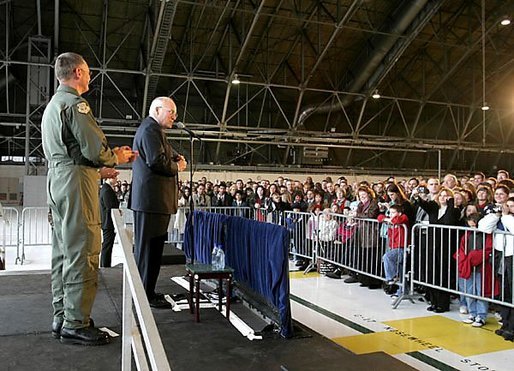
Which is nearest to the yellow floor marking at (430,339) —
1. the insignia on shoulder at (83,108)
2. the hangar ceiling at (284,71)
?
the insignia on shoulder at (83,108)

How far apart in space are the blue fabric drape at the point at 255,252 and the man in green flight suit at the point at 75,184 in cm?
127

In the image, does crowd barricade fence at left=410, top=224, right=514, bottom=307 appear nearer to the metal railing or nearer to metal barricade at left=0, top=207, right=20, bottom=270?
the metal railing

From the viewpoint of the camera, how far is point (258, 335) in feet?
10.5

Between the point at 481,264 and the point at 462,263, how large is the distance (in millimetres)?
174

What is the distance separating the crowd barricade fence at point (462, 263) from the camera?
451 cm

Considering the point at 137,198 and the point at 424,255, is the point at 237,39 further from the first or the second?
the point at 137,198

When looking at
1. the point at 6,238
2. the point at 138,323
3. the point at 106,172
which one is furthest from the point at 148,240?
the point at 6,238

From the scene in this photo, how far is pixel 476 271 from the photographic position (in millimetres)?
4809

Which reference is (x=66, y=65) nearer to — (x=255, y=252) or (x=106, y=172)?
(x=106, y=172)

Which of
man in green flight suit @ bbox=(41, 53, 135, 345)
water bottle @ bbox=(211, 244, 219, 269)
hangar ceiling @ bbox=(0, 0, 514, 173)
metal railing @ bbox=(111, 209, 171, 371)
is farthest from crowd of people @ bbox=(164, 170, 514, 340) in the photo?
hangar ceiling @ bbox=(0, 0, 514, 173)

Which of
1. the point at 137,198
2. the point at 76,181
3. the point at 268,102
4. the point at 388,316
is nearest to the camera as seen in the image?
the point at 76,181

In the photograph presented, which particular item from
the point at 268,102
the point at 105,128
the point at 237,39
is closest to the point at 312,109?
the point at 268,102

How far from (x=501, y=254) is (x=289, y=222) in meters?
4.18

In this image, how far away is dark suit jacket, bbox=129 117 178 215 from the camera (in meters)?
3.27
